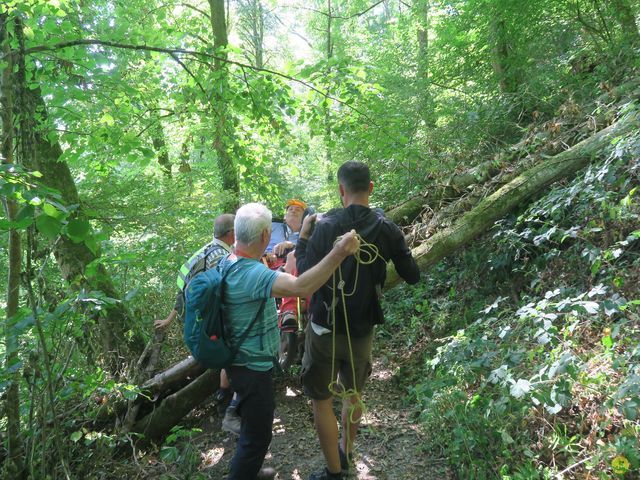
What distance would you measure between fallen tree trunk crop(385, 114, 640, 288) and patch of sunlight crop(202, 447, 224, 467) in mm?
2817

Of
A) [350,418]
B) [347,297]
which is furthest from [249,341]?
[350,418]

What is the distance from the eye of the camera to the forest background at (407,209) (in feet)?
8.68

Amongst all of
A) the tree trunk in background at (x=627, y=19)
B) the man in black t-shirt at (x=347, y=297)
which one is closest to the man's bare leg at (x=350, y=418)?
the man in black t-shirt at (x=347, y=297)

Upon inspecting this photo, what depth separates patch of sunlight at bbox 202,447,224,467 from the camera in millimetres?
3666

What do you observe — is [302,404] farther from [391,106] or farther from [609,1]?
[609,1]

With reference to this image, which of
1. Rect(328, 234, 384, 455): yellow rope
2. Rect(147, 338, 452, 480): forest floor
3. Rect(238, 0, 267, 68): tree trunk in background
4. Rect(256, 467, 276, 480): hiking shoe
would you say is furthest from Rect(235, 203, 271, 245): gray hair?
Rect(238, 0, 267, 68): tree trunk in background

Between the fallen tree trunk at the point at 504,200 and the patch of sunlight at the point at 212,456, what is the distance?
111 inches

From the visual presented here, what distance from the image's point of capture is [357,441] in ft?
12.3

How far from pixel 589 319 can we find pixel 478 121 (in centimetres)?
494

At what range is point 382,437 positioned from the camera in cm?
376

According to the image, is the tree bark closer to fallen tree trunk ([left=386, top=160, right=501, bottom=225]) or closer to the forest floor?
the forest floor

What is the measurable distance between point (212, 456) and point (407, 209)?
399cm

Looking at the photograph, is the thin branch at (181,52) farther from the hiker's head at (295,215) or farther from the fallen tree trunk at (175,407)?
the fallen tree trunk at (175,407)

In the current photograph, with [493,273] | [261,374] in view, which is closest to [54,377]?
[261,374]
